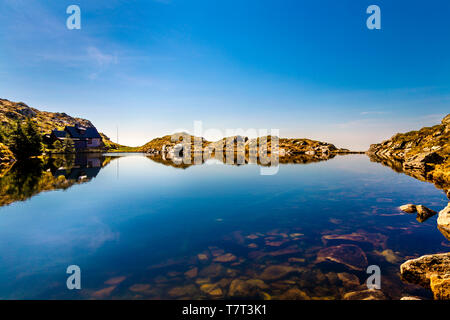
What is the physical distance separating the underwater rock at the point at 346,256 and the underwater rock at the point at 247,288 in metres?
5.78

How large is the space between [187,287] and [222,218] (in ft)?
45.6

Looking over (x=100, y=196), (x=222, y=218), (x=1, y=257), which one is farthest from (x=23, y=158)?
(x=222, y=218)

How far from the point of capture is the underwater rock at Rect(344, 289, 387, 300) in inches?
461

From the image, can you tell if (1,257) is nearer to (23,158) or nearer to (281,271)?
(281,271)

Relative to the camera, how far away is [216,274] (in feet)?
46.9

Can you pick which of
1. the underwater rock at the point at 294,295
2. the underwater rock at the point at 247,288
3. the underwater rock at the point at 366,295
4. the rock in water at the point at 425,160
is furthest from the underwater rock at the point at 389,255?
the rock in water at the point at 425,160

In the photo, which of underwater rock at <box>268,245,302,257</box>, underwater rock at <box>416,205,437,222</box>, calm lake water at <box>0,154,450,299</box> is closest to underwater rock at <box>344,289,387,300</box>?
calm lake water at <box>0,154,450,299</box>

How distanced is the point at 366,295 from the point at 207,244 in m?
12.1

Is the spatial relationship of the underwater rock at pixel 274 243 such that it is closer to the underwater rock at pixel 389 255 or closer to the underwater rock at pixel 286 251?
the underwater rock at pixel 286 251

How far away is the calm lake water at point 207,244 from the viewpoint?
13.0m

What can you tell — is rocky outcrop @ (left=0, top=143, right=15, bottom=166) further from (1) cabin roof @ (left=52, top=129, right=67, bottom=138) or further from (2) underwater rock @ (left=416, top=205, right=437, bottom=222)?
(2) underwater rock @ (left=416, top=205, right=437, bottom=222)

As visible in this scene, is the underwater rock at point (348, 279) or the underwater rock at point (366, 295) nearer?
the underwater rock at point (366, 295)

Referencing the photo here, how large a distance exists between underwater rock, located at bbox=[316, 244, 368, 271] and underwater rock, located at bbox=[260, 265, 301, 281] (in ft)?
9.44

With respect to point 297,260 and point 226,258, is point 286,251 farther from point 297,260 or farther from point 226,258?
point 226,258
